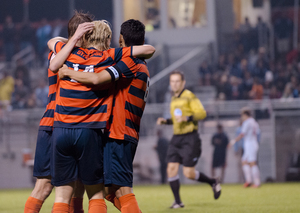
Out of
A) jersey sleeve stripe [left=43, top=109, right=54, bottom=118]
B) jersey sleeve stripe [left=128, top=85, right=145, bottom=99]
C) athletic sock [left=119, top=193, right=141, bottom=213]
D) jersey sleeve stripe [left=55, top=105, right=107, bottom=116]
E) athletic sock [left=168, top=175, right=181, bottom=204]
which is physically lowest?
athletic sock [left=168, top=175, right=181, bottom=204]

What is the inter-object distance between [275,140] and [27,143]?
763 centimetres

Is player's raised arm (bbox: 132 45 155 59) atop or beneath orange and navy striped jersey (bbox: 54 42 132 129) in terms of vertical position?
atop

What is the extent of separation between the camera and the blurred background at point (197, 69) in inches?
532

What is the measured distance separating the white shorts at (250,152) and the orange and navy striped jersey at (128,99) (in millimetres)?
8347

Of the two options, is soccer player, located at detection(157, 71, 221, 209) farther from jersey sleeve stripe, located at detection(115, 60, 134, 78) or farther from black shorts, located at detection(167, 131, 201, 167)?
jersey sleeve stripe, located at detection(115, 60, 134, 78)

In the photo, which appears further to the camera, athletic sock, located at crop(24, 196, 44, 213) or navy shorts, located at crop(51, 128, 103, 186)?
athletic sock, located at crop(24, 196, 44, 213)

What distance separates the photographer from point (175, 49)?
773 inches

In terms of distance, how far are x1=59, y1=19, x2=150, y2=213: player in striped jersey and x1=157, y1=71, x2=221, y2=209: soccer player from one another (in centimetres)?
304

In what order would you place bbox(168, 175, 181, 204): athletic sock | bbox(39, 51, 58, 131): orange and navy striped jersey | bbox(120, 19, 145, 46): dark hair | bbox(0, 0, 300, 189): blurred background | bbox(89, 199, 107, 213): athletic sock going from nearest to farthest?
bbox(89, 199, 107, 213): athletic sock → bbox(120, 19, 145, 46): dark hair → bbox(39, 51, 58, 131): orange and navy striped jersey → bbox(168, 175, 181, 204): athletic sock → bbox(0, 0, 300, 189): blurred background

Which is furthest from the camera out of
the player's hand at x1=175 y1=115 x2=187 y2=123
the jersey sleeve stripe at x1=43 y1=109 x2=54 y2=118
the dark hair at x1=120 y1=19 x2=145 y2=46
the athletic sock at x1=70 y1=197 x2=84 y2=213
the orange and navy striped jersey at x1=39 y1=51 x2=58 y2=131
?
the player's hand at x1=175 y1=115 x2=187 y2=123

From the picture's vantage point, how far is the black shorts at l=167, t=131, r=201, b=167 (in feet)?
22.5

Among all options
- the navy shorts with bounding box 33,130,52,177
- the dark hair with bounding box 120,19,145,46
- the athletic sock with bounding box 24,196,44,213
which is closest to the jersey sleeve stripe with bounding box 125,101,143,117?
the dark hair with bounding box 120,19,145,46

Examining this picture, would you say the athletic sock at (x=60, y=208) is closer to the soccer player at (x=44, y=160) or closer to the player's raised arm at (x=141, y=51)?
the soccer player at (x=44, y=160)

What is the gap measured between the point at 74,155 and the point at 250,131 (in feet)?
29.5
